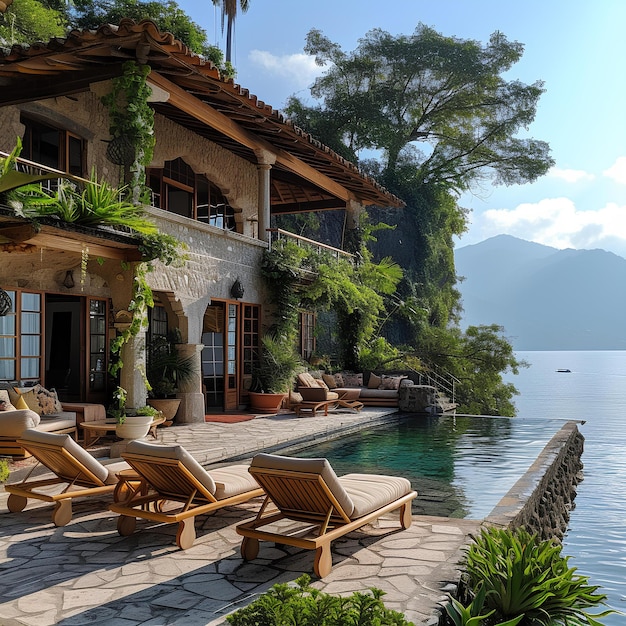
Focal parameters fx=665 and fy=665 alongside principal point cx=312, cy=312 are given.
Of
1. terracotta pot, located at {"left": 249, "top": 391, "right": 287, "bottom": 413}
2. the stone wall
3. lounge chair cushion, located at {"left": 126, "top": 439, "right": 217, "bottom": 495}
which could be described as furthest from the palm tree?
lounge chair cushion, located at {"left": 126, "top": 439, "right": 217, "bottom": 495}

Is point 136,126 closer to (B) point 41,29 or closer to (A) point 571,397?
(B) point 41,29

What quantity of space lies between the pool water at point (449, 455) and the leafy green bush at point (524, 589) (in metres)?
1.96

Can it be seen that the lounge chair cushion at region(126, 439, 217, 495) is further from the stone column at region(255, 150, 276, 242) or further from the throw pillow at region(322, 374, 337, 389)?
the throw pillow at region(322, 374, 337, 389)

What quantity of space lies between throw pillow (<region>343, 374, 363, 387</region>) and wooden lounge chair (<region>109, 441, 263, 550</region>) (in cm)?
1203

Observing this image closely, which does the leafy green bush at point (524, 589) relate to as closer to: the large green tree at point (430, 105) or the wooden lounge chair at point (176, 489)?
the wooden lounge chair at point (176, 489)

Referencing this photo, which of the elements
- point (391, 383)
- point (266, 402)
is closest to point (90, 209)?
point (266, 402)

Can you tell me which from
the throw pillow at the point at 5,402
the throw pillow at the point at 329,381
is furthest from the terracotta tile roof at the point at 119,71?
the throw pillow at the point at 329,381

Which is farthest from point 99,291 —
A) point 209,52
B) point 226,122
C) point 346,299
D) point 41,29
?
point 209,52

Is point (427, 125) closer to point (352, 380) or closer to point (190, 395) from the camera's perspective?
point (352, 380)

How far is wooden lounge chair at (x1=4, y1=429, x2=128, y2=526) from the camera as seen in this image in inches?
235

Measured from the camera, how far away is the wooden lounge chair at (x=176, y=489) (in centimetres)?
530

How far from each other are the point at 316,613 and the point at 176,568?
6.01ft

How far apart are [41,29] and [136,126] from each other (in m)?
10.6

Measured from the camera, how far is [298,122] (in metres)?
31.9
